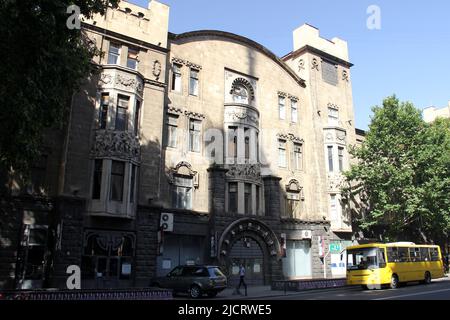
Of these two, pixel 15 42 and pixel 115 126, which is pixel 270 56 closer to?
pixel 115 126

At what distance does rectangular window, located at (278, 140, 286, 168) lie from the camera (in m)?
33.9

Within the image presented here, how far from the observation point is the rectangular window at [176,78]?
29.3 metres

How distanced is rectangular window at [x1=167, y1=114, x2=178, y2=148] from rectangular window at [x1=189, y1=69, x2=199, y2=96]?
287 cm

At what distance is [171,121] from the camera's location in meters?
28.5

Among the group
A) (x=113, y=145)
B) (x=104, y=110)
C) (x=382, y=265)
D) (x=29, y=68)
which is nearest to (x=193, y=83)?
(x=104, y=110)

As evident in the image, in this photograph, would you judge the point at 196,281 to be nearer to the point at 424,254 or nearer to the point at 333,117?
the point at 424,254

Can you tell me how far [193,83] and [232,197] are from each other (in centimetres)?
940

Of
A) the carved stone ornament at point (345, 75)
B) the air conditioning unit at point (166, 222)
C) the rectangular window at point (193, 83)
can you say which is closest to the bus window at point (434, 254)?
the carved stone ornament at point (345, 75)

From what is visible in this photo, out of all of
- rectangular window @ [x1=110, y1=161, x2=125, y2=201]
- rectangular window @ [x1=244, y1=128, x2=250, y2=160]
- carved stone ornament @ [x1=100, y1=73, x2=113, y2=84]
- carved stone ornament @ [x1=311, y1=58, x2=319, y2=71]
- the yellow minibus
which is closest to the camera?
rectangular window @ [x1=110, y1=161, x2=125, y2=201]

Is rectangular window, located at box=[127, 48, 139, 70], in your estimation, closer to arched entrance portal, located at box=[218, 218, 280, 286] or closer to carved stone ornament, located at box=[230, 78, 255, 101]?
carved stone ornament, located at box=[230, 78, 255, 101]

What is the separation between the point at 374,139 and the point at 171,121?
18209mm

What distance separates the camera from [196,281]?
67.6 ft

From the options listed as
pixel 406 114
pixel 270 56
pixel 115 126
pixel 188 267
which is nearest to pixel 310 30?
pixel 270 56

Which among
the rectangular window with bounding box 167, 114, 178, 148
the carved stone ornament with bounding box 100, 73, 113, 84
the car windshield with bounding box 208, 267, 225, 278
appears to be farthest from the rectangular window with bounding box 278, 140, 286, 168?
the carved stone ornament with bounding box 100, 73, 113, 84
